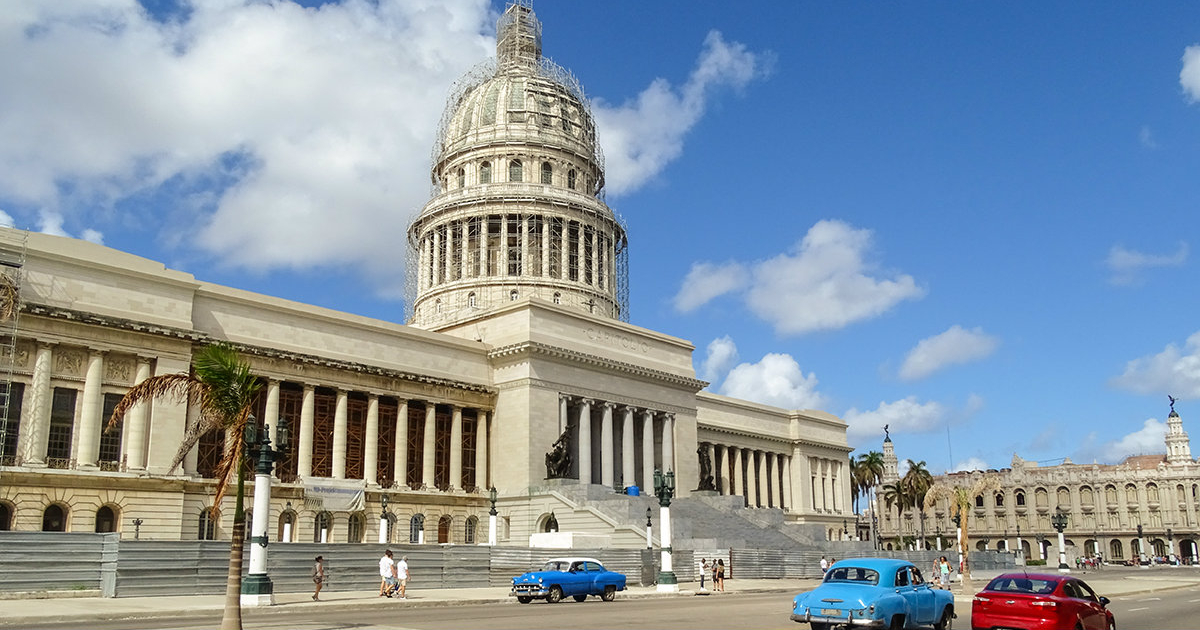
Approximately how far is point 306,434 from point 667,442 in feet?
86.7

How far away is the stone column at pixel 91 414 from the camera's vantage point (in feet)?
145

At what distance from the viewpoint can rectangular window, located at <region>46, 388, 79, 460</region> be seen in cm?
4388

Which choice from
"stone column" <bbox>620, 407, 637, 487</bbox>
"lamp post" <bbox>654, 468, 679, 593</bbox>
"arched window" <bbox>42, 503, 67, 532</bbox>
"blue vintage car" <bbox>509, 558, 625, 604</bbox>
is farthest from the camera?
"stone column" <bbox>620, 407, 637, 487</bbox>

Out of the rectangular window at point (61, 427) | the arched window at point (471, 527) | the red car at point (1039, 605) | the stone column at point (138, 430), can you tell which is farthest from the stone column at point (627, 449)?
the red car at point (1039, 605)

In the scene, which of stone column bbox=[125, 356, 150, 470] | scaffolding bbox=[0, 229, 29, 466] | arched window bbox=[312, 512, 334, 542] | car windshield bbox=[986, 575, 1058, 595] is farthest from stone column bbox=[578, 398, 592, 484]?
car windshield bbox=[986, 575, 1058, 595]

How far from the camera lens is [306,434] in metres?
53.8

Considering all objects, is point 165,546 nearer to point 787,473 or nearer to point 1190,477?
point 787,473

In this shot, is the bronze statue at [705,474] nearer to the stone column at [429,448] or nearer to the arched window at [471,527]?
the arched window at [471,527]

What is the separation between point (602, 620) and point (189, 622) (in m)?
9.44

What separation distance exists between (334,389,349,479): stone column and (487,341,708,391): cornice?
1079 cm

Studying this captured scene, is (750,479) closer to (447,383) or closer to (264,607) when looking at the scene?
(447,383)

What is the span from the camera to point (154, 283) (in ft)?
158

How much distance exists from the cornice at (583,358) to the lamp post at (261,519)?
32849 millimetres

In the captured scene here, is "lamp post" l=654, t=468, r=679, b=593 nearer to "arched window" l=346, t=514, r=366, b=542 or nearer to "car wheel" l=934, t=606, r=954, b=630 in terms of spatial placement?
"car wheel" l=934, t=606, r=954, b=630
